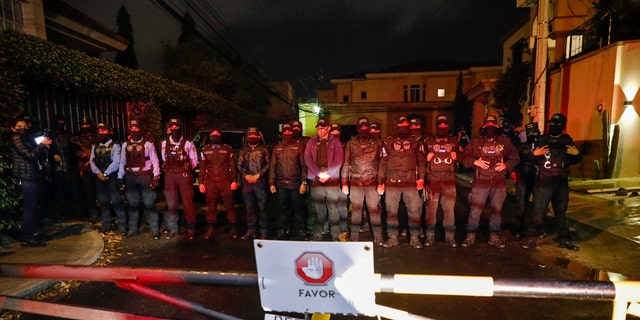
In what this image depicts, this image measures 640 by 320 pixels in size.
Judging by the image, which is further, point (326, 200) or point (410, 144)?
point (326, 200)

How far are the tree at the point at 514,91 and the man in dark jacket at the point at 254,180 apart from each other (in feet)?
53.8

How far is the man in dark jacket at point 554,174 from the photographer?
5.60 m

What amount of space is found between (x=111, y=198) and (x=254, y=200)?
8.47 ft

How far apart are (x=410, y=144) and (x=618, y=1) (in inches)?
398

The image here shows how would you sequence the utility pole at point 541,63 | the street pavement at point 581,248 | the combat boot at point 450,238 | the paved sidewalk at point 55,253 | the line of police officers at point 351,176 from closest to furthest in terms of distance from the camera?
the paved sidewalk at point 55,253, the street pavement at point 581,248, the line of police officers at point 351,176, the combat boot at point 450,238, the utility pole at point 541,63

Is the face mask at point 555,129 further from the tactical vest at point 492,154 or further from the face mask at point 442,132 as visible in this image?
the face mask at point 442,132

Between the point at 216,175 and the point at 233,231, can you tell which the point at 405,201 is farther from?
the point at 216,175

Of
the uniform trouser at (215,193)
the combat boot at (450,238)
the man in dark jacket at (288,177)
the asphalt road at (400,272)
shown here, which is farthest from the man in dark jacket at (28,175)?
the combat boot at (450,238)

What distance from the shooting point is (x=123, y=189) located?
6992 mm

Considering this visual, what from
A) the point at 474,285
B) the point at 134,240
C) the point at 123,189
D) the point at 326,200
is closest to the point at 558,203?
the point at 326,200

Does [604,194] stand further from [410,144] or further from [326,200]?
[326,200]

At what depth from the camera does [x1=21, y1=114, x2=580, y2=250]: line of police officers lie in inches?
224

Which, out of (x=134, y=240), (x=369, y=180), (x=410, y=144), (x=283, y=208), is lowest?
(x=134, y=240)

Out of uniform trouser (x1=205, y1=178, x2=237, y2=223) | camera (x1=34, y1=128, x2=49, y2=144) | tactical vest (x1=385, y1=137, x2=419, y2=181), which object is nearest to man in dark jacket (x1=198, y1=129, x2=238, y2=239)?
uniform trouser (x1=205, y1=178, x2=237, y2=223)
